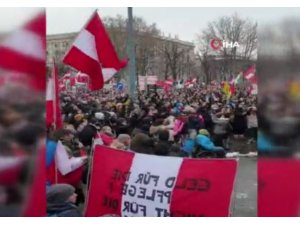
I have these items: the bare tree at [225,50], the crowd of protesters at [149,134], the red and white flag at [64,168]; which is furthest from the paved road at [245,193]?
the bare tree at [225,50]

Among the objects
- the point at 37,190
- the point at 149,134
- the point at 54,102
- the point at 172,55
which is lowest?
the point at 149,134

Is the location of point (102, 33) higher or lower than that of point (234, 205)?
higher

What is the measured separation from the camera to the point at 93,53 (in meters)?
7.51

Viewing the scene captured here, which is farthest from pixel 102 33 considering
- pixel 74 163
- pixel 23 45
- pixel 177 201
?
pixel 23 45

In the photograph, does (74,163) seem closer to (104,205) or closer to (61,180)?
(61,180)

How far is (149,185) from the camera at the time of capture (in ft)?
14.1

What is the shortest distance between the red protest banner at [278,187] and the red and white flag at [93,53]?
5.22m

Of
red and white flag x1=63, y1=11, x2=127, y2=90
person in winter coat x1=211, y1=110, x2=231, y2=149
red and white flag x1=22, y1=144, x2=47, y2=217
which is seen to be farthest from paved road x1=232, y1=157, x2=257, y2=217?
red and white flag x1=22, y1=144, x2=47, y2=217

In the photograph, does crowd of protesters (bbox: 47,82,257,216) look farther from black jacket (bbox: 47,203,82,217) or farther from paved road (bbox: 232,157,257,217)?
paved road (bbox: 232,157,257,217)

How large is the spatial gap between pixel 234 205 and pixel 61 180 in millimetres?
2520

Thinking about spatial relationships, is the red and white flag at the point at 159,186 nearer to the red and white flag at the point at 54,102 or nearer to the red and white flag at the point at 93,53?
the red and white flag at the point at 54,102

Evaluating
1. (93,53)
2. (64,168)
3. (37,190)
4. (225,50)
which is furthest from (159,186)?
(225,50)

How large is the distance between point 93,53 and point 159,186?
3.64m

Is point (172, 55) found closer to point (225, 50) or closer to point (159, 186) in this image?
point (225, 50)
